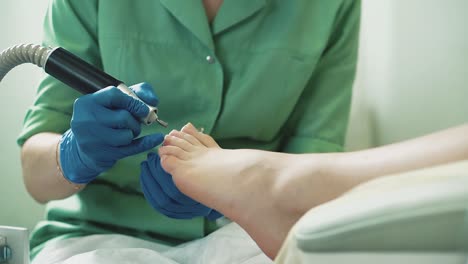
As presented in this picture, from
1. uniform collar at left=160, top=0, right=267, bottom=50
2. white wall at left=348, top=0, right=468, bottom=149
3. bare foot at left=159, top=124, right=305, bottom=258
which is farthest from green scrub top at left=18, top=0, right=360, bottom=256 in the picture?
white wall at left=348, top=0, right=468, bottom=149

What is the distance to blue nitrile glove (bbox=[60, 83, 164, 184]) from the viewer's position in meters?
→ 0.75

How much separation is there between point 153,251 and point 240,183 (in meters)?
0.16

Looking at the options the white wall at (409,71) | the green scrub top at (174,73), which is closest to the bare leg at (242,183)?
the green scrub top at (174,73)

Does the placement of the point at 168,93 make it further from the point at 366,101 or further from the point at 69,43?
the point at 366,101

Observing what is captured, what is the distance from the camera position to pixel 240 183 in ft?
2.50

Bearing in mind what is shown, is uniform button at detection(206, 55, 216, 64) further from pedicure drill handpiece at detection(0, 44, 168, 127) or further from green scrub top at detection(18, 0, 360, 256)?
pedicure drill handpiece at detection(0, 44, 168, 127)

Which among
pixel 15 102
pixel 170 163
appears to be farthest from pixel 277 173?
pixel 15 102

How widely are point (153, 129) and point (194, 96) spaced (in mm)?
83

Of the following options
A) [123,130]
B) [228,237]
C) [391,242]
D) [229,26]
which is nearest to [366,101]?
[229,26]

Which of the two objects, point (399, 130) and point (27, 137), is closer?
point (27, 137)

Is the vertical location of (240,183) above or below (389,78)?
above

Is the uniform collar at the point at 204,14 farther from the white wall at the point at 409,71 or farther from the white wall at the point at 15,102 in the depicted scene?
the white wall at the point at 15,102

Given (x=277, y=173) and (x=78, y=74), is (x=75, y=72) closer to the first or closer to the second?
(x=78, y=74)

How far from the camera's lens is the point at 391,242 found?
0.36 m
